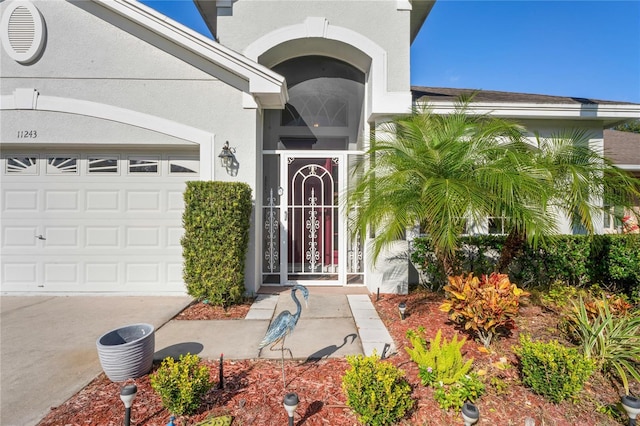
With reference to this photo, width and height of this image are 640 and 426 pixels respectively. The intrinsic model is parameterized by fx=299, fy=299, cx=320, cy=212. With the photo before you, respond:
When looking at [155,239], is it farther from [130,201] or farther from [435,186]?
[435,186]

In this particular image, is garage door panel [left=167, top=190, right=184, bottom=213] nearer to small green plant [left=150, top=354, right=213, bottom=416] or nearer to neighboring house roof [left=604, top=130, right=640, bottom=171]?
small green plant [left=150, top=354, right=213, bottom=416]

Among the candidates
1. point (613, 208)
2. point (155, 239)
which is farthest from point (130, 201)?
point (613, 208)

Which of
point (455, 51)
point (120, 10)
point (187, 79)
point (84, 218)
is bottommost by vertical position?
point (84, 218)

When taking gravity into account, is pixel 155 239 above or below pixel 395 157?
below

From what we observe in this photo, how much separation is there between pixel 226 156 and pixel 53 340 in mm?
3741

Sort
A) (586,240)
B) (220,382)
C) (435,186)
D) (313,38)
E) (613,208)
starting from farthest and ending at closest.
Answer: (313,38)
(586,240)
(613,208)
(435,186)
(220,382)

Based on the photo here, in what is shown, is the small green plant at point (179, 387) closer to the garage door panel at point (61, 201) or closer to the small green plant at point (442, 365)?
the small green plant at point (442, 365)

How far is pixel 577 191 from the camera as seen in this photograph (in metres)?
4.14

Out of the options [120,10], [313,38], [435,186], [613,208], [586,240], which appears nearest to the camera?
[435,186]

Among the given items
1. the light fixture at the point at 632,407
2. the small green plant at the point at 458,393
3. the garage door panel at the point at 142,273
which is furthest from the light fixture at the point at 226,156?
the light fixture at the point at 632,407

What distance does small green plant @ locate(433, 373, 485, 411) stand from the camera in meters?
2.58

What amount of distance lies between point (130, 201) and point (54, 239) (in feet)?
5.65

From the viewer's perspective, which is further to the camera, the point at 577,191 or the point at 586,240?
the point at 586,240

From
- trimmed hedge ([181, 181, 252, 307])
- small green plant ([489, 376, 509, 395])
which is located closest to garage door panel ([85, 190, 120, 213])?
trimmed hedge ([181, 181, 252, 307])
